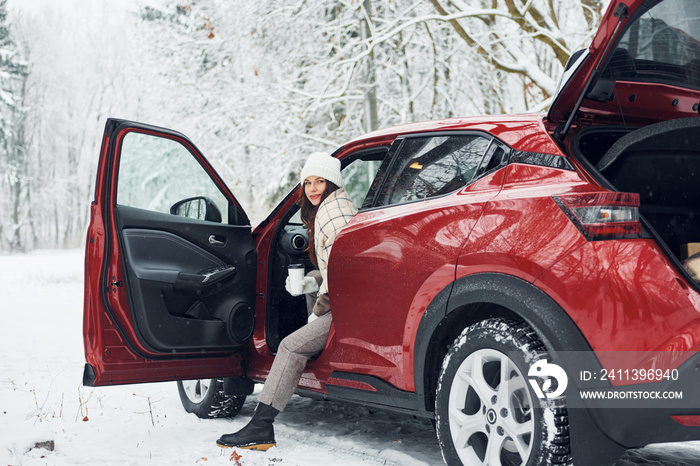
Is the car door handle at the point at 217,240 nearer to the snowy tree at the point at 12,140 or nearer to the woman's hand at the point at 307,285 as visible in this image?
the woman's hand at the point at 307,285

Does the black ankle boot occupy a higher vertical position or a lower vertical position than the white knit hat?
lower

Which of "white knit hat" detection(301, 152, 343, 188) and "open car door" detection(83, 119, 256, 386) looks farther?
"white knit hat" detection(301, 152, 343, 188)

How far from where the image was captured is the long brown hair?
4582mm

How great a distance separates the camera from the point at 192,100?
15.5m

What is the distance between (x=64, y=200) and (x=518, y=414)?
40673 millimetres

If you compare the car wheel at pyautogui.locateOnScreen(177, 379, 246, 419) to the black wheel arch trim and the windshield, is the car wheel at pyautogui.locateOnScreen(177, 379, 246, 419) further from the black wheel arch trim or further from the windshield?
the windshield

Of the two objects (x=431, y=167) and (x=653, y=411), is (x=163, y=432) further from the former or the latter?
(x=653, y=411)

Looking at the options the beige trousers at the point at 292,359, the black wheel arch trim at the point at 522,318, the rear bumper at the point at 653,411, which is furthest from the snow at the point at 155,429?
the rear bumper at the point at 653,411


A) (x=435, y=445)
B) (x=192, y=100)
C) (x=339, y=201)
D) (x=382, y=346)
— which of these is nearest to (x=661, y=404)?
(x=382, y=346)

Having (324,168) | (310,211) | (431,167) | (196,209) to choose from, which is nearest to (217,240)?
(196,209)

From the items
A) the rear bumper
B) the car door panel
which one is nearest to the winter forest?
the car door panel

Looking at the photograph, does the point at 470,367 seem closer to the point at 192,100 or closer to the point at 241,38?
the point at 241,38

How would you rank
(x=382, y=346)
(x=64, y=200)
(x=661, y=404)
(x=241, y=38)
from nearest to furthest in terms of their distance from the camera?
1. (x=661, y=404)
2. (x=382, y=346)
3. (x=241, y=38)
4. (x=64, y=200)

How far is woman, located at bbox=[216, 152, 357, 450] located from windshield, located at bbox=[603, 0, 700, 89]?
71.3 inches
